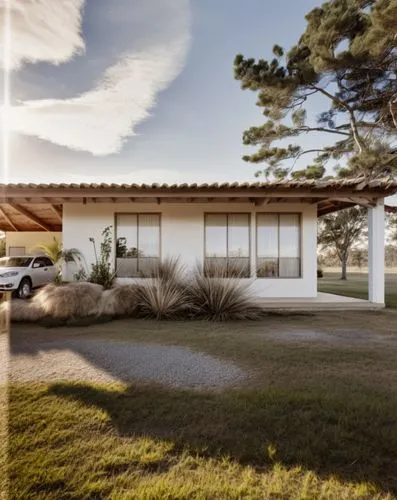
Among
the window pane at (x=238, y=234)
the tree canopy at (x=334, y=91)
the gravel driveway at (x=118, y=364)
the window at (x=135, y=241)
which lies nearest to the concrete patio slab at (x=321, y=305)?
the window pane at (x=238, y=234)

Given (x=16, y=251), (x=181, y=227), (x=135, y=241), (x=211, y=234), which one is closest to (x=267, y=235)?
(x=211, y=234)

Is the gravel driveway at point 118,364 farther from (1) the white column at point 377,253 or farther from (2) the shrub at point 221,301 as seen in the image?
→ (1) the white column at point 377,253

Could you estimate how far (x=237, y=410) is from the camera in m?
2.74

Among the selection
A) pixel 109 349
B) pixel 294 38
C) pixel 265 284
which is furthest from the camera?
pixel 294 38

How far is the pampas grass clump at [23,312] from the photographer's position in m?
6.86

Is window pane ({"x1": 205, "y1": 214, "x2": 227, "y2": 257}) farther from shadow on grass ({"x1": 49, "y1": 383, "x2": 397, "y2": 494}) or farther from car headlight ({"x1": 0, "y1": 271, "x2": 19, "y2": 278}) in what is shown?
shadow on grass ({"x1": 49, "y1": 383, "x2": 397, "y2": 494})

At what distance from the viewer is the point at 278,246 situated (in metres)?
10.4

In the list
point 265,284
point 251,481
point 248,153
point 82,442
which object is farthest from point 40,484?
point 248,153

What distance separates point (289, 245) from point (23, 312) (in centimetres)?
781

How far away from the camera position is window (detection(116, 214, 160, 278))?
10.4 m

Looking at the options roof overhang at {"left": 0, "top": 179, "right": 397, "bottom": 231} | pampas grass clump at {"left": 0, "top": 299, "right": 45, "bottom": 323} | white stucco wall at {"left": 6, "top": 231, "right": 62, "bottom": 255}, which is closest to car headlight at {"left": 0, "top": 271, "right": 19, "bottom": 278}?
roof overhang at {"left": 0, "top": 179, "right": 397, "bottom": 231}

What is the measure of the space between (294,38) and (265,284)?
8873 mm

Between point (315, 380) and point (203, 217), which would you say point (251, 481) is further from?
point (203, 217)

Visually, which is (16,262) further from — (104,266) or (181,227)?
(181,227)
